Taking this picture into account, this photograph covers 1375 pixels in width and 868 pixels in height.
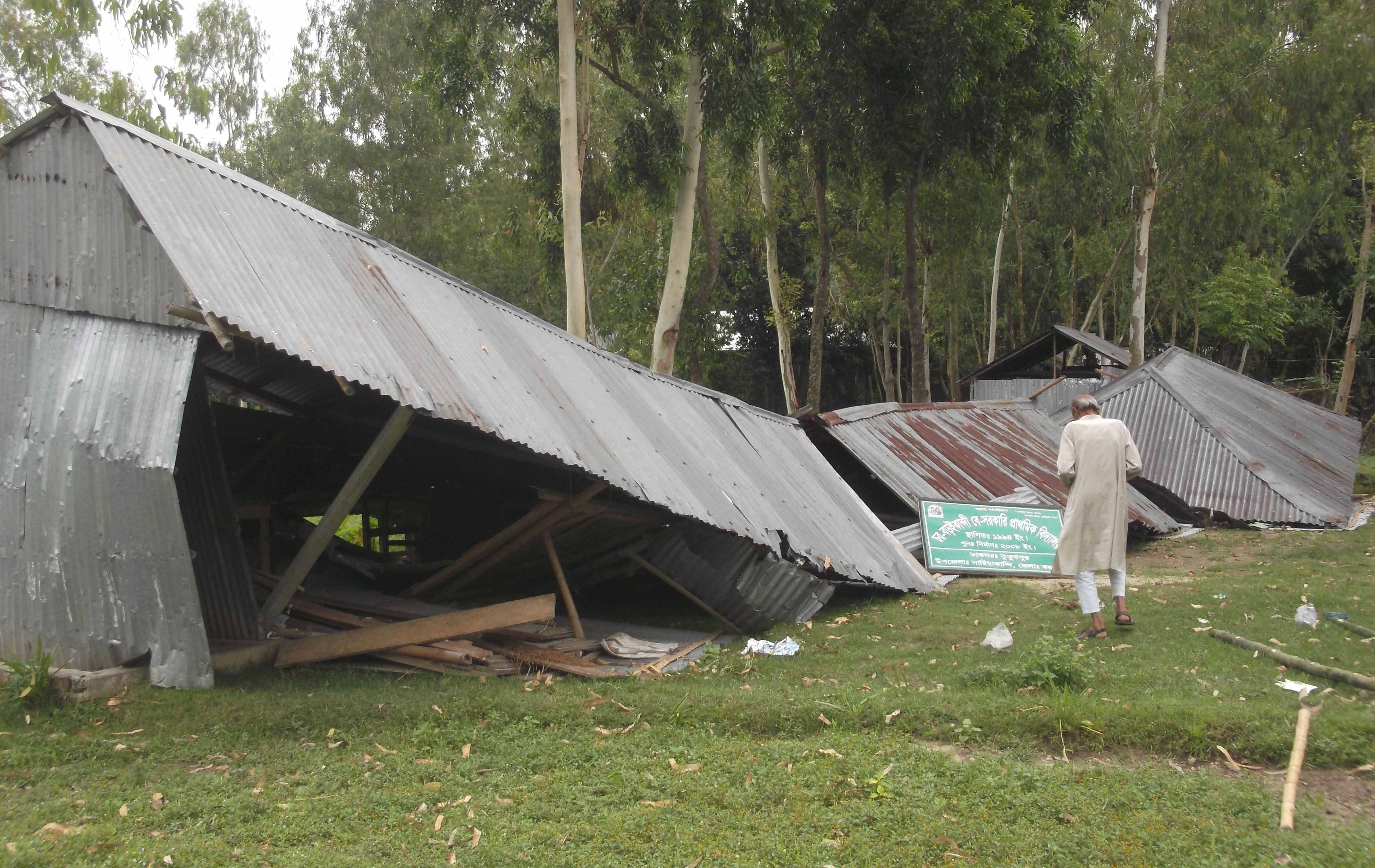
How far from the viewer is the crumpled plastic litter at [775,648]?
24.8 ft

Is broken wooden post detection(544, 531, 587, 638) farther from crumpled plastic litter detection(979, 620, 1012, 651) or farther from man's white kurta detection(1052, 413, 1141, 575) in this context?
man's white kurta detection(1052, 413, 1141, 575)

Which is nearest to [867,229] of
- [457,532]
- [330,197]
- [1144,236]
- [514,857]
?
[1144,236]

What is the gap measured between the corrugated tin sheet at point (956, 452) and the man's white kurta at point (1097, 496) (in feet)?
13.1

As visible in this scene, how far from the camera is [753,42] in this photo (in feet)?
52.6

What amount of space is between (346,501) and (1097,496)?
499cm

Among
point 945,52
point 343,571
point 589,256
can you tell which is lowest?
point 343,571

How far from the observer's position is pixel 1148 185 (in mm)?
24469

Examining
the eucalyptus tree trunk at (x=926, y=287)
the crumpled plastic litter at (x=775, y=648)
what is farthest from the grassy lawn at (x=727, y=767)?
the eucalyptus tree trunk at (x=926, y=287)

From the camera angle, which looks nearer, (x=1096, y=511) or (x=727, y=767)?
(x=727, y=767)

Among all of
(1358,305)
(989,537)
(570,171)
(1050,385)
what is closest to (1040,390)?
(1050,385)

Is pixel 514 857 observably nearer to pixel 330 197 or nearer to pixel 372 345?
pixel 372 345

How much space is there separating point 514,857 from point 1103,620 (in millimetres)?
5322

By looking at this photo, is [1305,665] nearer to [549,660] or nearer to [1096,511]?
[1096,511]

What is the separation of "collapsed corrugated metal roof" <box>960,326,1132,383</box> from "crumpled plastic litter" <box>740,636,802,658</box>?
17735mm
